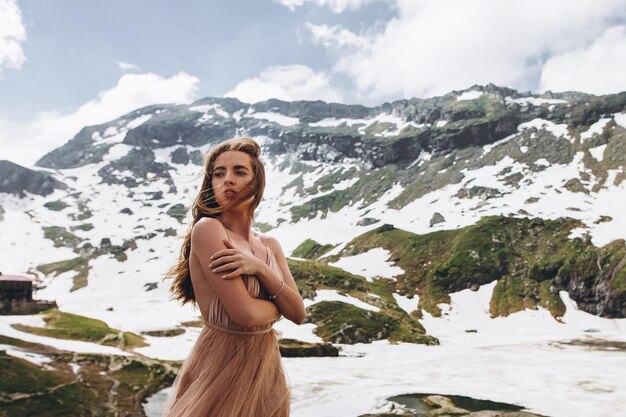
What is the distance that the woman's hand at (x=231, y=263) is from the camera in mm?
3330

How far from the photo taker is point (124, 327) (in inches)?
2559

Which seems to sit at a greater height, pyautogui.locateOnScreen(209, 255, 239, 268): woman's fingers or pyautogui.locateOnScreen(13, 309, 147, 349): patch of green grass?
pyautogui.locateOnScreen(209, 255, 239, 268): woman's fingers

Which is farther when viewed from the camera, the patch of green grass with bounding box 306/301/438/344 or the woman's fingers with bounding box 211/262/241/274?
the patch of green grass with bounding box 306/301/438/344

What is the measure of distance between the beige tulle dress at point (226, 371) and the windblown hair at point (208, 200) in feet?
1.69

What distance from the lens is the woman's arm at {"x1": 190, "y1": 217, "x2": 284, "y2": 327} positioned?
11.0 feet

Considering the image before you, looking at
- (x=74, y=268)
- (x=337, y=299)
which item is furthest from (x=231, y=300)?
(x=74, y=268)

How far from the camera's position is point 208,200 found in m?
3.94

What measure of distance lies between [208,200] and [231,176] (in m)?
0.28

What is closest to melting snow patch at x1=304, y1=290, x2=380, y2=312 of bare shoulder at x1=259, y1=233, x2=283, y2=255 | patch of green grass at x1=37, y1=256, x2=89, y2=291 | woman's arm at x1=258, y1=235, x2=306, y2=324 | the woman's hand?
bare shoulder at x1=259, y1=233, x2=283, y2=255

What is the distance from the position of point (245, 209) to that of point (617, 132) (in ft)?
686

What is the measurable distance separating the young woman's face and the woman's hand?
59 centimetres

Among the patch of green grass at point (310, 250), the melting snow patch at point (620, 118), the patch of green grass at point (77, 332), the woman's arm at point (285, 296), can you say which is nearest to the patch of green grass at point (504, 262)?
the patch of green grass at point (310, 250)

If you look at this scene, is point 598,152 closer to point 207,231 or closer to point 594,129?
point 594,129

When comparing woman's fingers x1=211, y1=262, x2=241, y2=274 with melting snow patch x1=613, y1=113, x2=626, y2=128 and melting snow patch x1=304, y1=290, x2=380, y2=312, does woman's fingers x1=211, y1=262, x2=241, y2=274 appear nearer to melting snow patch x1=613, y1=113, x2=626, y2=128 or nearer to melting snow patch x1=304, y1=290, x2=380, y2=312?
melting snow patch x1=304, y1=290, x2=380, y2=312
